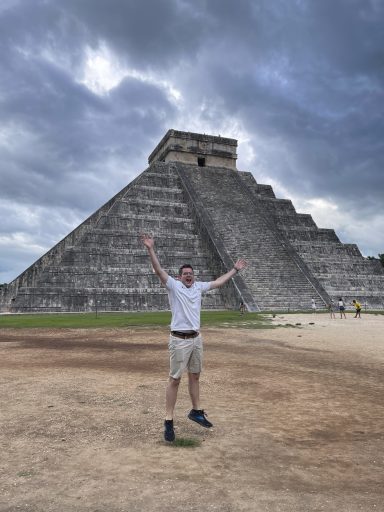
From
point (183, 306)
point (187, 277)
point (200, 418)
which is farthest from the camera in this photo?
point (187, 277)

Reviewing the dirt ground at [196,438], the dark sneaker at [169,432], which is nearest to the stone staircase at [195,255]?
the dirt ground at [196,438]

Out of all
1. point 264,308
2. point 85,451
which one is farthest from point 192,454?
point 264,308

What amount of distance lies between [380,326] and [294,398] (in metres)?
11.8

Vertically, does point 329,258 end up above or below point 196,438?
above

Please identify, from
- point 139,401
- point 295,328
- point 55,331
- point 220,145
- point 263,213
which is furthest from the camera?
point 220,145

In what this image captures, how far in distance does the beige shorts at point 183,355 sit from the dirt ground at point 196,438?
579 mm

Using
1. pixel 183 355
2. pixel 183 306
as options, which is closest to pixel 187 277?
pixel 183 306

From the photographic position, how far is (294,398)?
18.6 feet

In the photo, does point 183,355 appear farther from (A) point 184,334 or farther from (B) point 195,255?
(B) point 195,255

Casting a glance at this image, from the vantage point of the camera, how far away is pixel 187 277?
469 cm

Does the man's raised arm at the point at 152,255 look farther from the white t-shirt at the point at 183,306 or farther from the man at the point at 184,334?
the white t-shirt at the point at 183,306

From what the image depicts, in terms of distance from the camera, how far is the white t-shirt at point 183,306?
4.52 metres

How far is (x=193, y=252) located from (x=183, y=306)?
872 inches

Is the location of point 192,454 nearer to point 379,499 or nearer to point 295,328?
point 379,499
